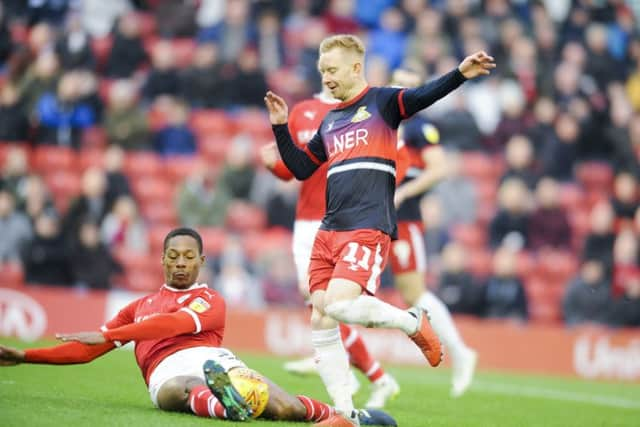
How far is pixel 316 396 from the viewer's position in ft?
30.7

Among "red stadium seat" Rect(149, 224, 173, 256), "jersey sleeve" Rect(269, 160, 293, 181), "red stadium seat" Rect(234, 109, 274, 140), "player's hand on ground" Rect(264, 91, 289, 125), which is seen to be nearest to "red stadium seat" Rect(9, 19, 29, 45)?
"red stadium seat" Rect(234, 109, 274, 140)

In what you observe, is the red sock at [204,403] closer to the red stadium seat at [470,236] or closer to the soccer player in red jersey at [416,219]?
the soccer player in red jersey at [416,219]

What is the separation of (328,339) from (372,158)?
1.15 m

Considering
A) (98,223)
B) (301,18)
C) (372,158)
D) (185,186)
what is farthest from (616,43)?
(372,158)

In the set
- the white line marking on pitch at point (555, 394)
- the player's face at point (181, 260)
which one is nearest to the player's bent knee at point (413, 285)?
the white line marking on pitch at point (555, 394)

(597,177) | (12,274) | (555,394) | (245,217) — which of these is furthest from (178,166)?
(555,394)

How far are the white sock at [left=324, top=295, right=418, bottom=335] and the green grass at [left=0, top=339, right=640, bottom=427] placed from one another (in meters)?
0.80

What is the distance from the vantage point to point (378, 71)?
1591 cm

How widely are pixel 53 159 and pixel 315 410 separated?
12052mm

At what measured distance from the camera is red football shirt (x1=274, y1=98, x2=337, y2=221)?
895cm

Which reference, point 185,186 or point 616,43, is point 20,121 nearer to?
point 185,186

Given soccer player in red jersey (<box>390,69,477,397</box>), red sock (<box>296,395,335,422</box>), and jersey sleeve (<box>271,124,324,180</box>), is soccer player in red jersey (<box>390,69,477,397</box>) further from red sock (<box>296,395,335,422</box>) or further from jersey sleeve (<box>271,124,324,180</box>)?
red sock (<box>296,395,335,422</box>)

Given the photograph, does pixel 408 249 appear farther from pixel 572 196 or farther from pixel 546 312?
pixel 572 196

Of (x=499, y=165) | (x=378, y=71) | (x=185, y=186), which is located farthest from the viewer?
(x=499, y=165)
